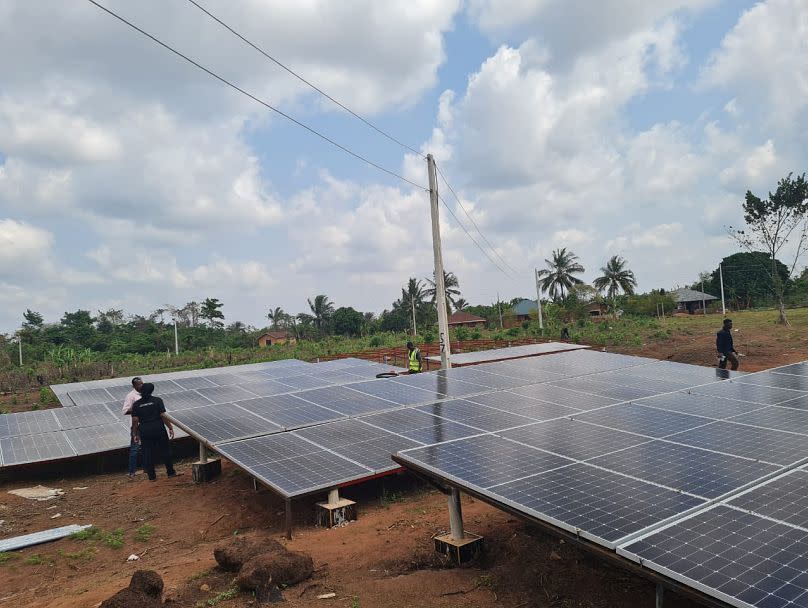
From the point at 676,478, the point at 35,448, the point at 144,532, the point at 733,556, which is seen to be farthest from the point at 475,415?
the point at 35,448

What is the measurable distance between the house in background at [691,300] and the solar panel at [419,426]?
76.4 meters

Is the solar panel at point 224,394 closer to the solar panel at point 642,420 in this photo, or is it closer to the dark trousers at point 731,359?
the solar panel at point 642,420

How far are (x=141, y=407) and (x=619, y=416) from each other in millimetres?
8761

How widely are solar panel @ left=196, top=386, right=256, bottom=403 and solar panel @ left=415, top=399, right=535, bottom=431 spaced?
5.93m

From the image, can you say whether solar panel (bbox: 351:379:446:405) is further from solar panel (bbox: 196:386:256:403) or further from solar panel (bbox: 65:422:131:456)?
solar panel (bbox: 65:422:131:456)

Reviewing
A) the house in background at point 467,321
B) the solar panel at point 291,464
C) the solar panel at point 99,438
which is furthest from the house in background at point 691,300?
the solar panel at point 291,464

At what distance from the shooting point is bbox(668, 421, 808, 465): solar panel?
19.2ft

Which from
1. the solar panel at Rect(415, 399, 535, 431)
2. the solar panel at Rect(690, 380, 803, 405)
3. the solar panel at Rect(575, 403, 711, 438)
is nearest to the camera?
the solar panel at Rect(575, 403, 711, 438)

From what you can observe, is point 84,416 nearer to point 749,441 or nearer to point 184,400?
point 184,400

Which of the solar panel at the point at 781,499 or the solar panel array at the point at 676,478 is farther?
the solar panel at the point at 781,499

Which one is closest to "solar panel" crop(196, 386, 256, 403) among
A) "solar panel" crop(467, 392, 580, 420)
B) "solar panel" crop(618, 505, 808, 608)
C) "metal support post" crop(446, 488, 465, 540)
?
"solar panel" crop(467, 392, 580, 420)

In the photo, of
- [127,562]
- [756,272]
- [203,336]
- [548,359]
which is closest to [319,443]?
[127,562]

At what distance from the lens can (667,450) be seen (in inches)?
245

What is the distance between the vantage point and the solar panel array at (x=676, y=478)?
3834mm
